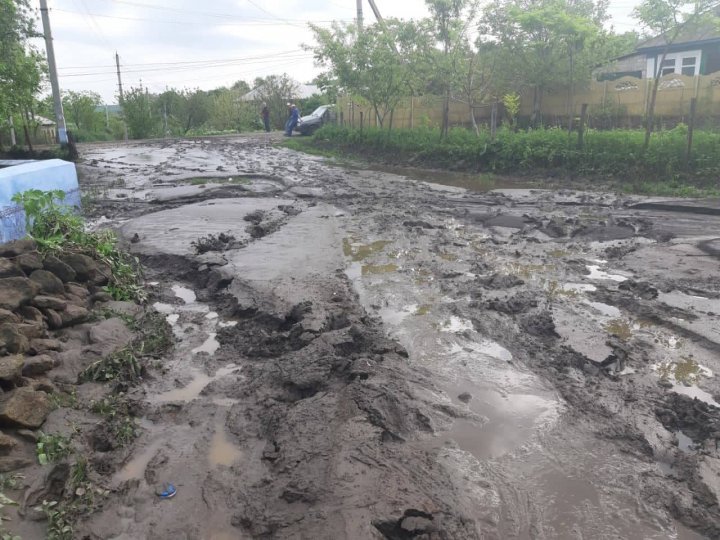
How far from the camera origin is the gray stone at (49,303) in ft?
15.9

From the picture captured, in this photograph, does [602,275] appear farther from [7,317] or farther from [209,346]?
[7,317]

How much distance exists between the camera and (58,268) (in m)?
5.51

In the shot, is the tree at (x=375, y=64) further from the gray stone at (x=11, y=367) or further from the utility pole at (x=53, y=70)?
the gray stone at (x=11, y=367)

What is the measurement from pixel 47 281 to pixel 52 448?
7.59 feet

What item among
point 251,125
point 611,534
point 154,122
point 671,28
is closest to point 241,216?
point 611,534

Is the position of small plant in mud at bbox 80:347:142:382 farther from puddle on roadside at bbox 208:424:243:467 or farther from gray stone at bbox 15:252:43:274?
gray stone at bbox 15:252:43:274

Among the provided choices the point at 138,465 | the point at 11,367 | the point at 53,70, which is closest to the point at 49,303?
the point at 11,367

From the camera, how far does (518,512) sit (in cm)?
292

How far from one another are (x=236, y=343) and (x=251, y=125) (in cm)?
4189

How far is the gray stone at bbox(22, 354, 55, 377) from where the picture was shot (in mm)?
3996

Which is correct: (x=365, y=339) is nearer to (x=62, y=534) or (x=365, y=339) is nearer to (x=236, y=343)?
(x=236, y=343)

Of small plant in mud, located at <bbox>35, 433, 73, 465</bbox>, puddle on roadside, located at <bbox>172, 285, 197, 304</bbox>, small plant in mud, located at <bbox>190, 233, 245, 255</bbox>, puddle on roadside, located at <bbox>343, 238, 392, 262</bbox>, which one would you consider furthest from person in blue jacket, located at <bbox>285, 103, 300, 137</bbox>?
small plant in mud, located at <bbox>35, 433, 73, 465</bbox>

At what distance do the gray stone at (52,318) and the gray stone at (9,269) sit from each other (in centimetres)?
56

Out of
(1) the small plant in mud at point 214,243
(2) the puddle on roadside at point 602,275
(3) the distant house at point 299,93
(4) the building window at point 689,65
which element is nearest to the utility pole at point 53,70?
(1) the small plant in mud at point 214,243
